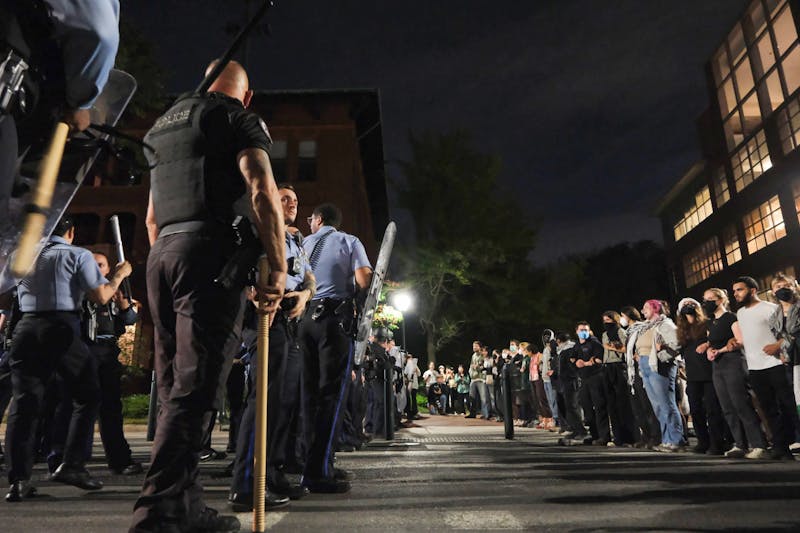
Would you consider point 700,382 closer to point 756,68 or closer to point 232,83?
point 232,83

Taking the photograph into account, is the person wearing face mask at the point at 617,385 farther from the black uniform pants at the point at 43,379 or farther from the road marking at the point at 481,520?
the black uniform pants at the point at 43,379

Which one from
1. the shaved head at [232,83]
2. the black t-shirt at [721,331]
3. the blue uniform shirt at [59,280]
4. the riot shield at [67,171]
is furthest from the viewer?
the black t-shirt at [721,331]

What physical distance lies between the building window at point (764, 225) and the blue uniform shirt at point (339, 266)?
30452mm

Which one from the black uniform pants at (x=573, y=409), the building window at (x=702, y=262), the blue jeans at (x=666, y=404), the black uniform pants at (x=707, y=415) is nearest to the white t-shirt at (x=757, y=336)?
the black uniform pants at (x=707, y=415)

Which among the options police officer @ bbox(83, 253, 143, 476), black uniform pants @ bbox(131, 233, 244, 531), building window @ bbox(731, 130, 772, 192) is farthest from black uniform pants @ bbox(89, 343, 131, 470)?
building window @ bbox(731, 130, 772, 192)

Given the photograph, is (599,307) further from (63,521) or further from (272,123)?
(63,521)

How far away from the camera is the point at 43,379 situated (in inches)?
161

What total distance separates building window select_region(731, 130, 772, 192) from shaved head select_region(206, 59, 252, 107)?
33.1 meters

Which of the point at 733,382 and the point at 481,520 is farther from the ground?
the point at 733,382

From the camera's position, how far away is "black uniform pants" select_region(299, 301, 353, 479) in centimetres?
394

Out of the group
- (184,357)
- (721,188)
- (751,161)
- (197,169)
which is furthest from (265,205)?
(721,188)

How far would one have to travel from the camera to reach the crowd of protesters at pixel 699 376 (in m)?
6.61

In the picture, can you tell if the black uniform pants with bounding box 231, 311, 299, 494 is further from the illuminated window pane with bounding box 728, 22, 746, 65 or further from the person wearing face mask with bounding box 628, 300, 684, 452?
the illuminated window pane with bounding box 728, 22, 746, 65

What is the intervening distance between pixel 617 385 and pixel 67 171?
27.6 ft
